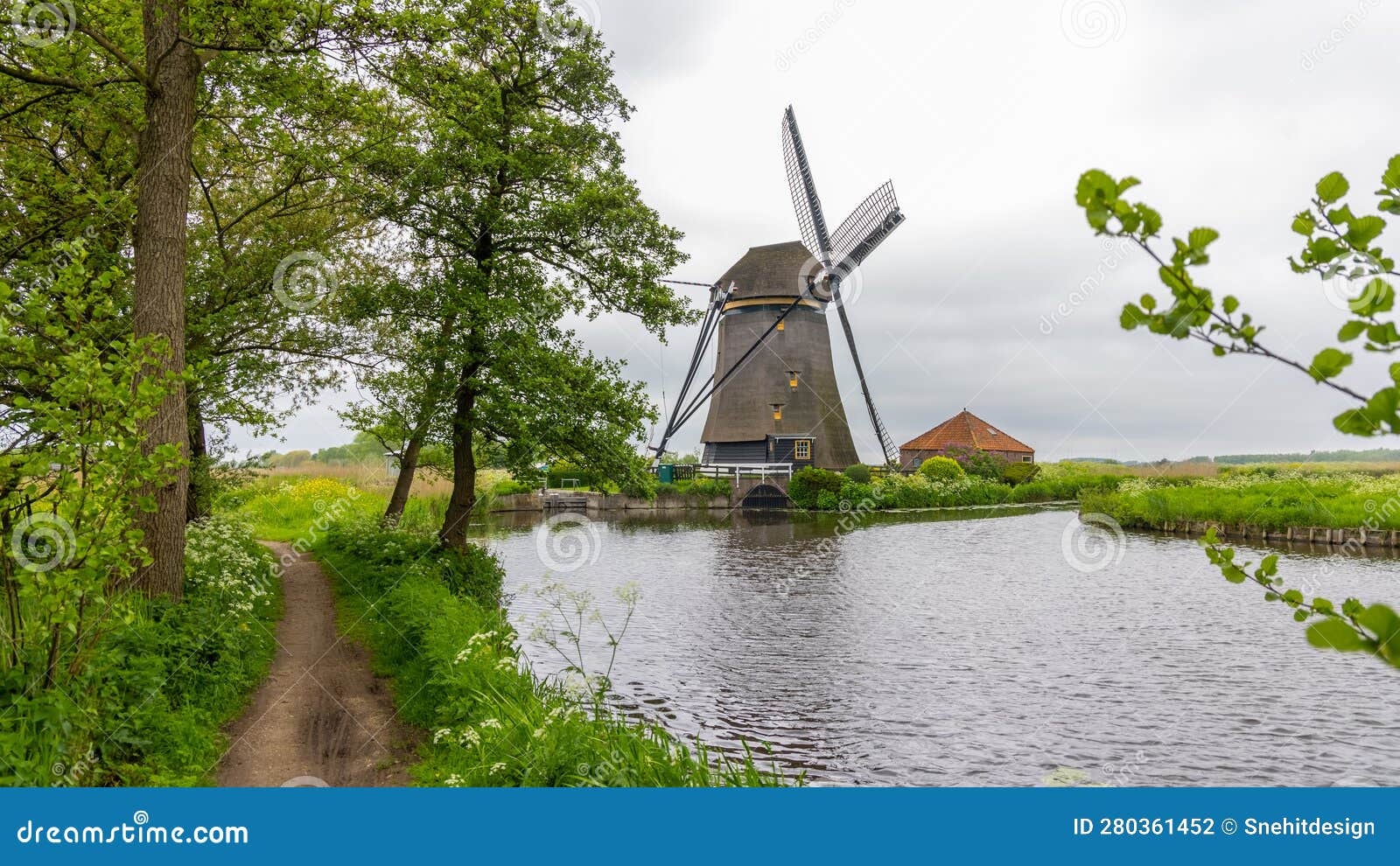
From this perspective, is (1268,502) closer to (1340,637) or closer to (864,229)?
(864,229)

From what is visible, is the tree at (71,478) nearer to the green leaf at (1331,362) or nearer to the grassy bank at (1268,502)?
the green leaf at (1331,362)

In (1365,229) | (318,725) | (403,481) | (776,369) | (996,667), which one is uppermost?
(776,369)

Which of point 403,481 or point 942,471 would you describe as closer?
point 403,481

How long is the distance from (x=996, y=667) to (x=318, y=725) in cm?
815

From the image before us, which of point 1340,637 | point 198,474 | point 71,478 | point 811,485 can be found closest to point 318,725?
point 71,478

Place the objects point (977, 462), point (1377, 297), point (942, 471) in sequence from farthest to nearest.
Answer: point (977, 462)
point (942, 471)
point (1377, 297)

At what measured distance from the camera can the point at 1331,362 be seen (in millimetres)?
1314

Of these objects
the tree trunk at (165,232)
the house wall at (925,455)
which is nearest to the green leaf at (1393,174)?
the tree trunk at (165,232)

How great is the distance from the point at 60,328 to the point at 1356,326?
5811 mm

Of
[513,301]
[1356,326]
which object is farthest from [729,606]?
[1356,326]

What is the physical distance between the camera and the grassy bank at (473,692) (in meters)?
5.14

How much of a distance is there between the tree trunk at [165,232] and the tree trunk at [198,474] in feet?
14.8

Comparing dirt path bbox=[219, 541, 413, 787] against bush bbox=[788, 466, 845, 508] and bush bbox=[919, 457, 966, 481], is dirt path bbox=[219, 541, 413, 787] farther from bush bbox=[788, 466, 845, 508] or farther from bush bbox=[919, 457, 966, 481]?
bush bbox=[919, 457, 966, 481]

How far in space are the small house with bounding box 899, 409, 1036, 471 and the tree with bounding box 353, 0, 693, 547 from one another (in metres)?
38.5
